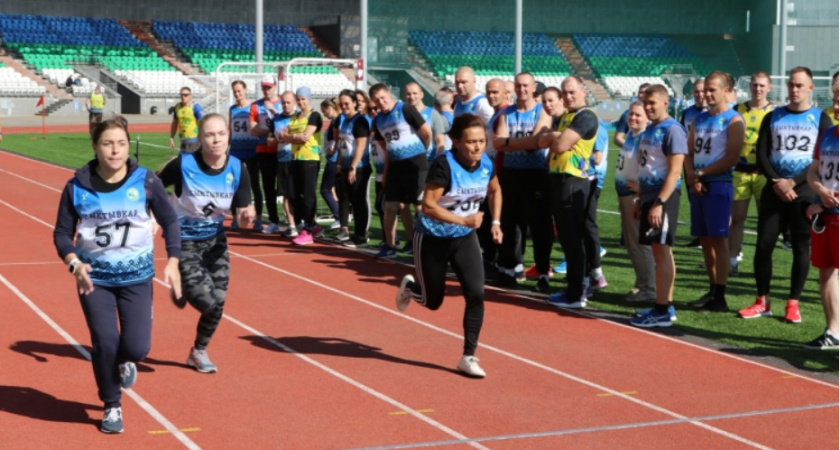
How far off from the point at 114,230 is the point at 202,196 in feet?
4.61

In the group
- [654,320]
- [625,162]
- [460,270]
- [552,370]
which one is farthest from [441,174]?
[625,162]

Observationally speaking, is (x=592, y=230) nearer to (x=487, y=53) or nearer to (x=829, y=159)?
(x=829, y=159)

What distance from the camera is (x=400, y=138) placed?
12.9m

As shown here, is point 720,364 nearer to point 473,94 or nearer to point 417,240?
point 417,240

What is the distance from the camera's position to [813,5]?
192ft

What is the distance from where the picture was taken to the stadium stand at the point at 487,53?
198 feet

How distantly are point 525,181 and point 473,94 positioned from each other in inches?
60.0

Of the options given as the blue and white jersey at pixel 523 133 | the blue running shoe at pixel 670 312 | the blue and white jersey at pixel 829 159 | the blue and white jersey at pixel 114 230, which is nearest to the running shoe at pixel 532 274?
the blue and white jersey at pixel 523 133

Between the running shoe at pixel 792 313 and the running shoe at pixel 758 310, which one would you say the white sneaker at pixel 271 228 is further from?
the running shoe at pixel 792 313

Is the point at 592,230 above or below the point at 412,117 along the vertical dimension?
below

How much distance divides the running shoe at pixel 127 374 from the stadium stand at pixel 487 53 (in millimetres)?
52593

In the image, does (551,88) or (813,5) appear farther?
(813,5)

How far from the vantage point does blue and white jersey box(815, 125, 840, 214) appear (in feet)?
28.0

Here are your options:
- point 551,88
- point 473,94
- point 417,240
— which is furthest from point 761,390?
point 473,94
